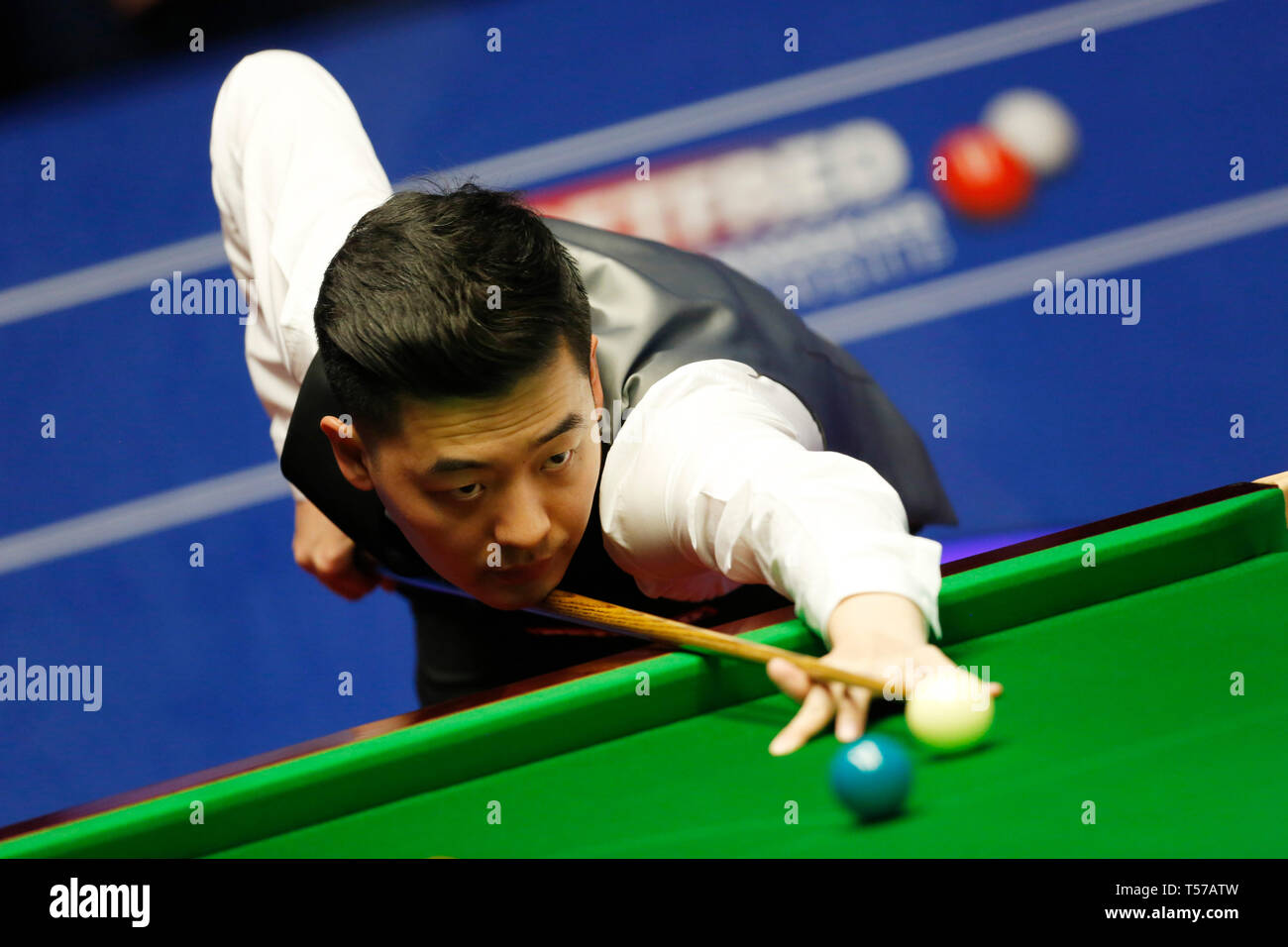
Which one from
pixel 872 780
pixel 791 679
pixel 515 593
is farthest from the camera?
pixel 515 593

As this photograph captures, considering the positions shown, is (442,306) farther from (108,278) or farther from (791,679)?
(108,278)

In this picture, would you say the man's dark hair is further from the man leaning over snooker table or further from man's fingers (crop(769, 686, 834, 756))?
man's fingers (crop(769, 686, 834, 756))

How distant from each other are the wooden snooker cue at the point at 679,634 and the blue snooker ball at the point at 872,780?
0.21 meters

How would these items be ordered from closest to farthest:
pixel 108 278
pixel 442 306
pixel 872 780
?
pixel 872 780 < pixel 442 306 < pixel 108 278

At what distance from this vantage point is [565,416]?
1.97 m

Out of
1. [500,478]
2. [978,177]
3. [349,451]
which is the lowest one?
[500,478]

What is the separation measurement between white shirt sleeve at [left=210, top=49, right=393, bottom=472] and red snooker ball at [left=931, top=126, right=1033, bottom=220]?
286 cm

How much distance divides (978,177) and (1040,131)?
0.29 m

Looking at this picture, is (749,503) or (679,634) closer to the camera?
(679,634)

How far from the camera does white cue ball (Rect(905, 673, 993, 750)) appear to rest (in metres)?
1.42

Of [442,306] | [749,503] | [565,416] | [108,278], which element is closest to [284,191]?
[442,306]

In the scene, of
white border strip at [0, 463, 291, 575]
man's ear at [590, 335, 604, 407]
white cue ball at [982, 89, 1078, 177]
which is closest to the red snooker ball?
white cue ball at [982, 89, 1078, 177]

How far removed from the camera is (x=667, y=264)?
8.54 ft
